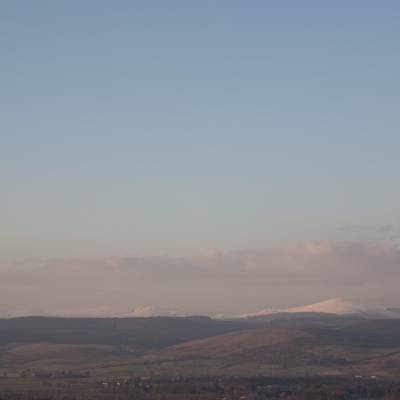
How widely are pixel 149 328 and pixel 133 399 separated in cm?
11775

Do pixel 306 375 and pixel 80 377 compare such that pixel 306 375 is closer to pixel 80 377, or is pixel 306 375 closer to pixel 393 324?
pixel 80 377

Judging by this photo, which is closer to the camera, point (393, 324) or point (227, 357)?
point (227, 357)

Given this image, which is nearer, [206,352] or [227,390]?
[227,390]

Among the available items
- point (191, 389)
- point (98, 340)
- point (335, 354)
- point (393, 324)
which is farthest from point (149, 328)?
point (191, 389)

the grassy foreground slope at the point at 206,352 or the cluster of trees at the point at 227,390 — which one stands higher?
the grassy foreground slope at the point at 206,352

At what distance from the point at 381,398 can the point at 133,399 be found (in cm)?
2417

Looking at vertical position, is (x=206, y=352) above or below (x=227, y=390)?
above

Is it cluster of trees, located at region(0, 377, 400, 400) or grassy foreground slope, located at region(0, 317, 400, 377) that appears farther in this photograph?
grassy foreground slope, located at region(0, 317, 400, 377)

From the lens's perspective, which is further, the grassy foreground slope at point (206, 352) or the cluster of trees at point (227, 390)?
the grassy foreground slope at point (206, 352)

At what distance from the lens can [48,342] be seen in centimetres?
16650

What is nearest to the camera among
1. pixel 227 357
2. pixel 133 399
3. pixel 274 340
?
pixel 133 399

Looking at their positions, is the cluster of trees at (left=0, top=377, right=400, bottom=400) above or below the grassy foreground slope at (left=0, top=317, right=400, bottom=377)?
below

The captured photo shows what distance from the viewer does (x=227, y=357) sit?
133500mm

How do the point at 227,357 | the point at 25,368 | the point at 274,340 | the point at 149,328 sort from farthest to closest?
the point at 149,328
the point at 274,340
the point at 227,357
the point at 25,368
